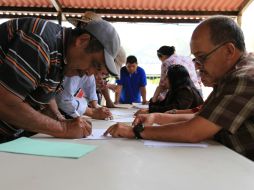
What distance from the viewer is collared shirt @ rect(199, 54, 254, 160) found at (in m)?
1.35

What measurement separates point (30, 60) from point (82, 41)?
286mm

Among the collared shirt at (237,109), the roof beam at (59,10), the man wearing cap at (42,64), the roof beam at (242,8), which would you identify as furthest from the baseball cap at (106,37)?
the roof beam at (242,8)

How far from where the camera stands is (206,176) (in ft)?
3.16

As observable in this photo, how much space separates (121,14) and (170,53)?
2.41 meters

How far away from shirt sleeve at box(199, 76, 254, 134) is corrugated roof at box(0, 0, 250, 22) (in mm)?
5570

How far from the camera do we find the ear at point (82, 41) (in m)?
1.57

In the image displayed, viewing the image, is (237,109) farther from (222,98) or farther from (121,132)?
(121,132)

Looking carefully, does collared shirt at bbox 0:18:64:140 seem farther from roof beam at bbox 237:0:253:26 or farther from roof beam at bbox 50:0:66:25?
roof beam at bbox 237:0:253:26

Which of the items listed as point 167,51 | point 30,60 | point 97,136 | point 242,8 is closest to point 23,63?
point 30,60

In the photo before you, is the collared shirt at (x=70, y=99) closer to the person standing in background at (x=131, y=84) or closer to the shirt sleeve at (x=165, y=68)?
the shirt sleeve at (x=165, y=68)

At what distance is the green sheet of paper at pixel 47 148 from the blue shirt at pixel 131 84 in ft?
15.1

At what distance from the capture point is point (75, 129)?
157 centimetres

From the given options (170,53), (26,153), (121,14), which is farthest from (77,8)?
(26,153)

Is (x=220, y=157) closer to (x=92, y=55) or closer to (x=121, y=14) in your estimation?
(x=92, y=55)
